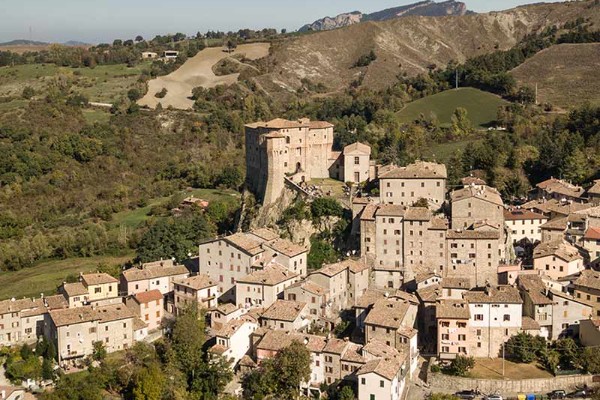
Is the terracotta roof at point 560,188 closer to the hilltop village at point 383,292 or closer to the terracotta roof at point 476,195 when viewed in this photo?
the hilltop village at point 383,292

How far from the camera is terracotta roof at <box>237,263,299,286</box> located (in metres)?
43.6

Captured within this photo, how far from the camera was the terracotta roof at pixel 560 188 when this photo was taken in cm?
5342

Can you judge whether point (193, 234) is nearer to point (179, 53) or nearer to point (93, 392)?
point (93, 392)

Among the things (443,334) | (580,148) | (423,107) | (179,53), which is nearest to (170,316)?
(443,334)

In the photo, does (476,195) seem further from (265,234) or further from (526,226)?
(265,234)

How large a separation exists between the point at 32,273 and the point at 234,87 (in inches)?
2404

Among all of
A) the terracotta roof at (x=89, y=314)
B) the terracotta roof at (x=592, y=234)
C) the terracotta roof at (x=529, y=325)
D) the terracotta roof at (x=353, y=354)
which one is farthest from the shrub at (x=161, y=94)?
the terracotta roof at (x=529, y=325)

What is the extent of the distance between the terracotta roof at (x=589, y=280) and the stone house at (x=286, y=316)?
15319mm

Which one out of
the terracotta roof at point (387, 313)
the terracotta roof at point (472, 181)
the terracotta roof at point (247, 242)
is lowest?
the terracotta roof at point (387, 313)

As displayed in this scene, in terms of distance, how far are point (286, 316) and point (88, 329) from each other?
10977mm

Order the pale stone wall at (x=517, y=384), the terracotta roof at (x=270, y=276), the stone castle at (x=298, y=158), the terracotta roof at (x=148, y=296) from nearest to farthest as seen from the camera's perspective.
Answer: the pale stone wall at (x=517, y=384), the terracotta roof at (x=270, y=276), the terracotta roof at (x=148, y=296), the stone castle at (x=298, y=158)

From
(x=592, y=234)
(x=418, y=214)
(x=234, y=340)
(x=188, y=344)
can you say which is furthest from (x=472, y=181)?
(x=188, y=344)

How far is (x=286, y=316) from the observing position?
4078 cm

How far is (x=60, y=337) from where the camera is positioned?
4066cm
